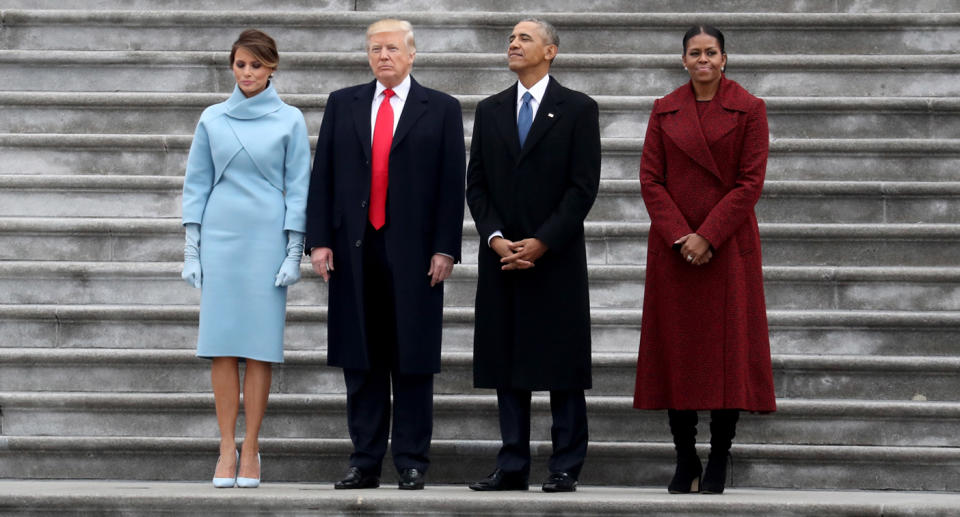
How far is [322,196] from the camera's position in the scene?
5852 mm

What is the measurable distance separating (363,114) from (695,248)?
4.61 feet

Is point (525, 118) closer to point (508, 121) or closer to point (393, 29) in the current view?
point (508, 121)

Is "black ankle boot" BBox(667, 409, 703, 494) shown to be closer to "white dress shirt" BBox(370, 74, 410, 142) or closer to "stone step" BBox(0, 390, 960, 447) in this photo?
"stone step" BBox(0, 390, 960, 447)

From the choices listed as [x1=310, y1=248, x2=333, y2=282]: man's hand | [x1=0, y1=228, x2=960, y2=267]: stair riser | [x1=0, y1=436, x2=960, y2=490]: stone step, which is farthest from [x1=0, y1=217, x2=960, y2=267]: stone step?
[x1=310, y1=248, x2=333, y2=282]: man's hand

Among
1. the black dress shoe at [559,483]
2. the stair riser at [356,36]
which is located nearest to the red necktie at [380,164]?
the black dress shoe at [559,483]

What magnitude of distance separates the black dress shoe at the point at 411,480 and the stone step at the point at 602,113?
2643 mm

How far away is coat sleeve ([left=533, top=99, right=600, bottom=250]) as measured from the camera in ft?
18.8

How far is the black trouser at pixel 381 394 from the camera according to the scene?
229 inches

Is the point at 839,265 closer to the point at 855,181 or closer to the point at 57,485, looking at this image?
the point at 855,181

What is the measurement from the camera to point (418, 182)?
19.1 feet

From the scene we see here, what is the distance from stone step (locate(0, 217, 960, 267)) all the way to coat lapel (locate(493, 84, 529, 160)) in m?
1.47

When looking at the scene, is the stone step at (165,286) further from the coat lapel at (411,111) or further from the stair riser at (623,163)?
the coat lapel at (411,111)

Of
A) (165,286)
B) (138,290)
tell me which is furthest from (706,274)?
(138,290)

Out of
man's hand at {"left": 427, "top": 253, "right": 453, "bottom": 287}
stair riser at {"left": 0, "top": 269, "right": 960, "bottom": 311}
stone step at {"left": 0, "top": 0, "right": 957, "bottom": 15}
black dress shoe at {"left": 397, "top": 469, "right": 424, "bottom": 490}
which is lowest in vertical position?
black dress shoe at {"left": 397, "top": 469, "right": 424, "bottom": 490}
